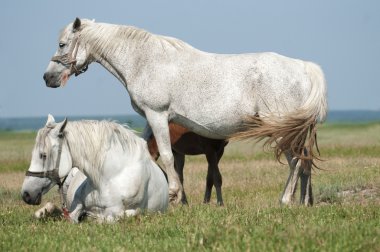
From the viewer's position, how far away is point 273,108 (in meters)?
9.67

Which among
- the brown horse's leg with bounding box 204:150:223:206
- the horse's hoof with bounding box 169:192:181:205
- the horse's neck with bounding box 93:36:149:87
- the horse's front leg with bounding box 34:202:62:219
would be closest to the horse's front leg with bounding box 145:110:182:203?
the horse's hoof with bounding box 169:192:181:205

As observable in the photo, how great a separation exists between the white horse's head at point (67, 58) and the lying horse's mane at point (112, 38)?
92 mm

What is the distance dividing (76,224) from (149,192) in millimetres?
924

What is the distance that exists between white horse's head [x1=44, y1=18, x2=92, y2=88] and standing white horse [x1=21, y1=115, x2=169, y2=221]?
2.16 meters

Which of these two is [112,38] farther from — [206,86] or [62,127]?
[62,127]

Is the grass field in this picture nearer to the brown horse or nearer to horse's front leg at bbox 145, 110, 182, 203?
horse's front leg at bbox 145, 110, 182, 203

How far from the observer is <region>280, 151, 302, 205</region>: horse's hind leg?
966cm

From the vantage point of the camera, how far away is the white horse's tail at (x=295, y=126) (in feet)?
30.8

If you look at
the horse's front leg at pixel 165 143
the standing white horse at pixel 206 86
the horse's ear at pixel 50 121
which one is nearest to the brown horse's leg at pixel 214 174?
the standing white horse at pixel 206 86

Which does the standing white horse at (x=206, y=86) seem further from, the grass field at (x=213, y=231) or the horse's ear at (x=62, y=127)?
the horse's ear at (x=62, y=127)

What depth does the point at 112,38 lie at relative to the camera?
1012cm

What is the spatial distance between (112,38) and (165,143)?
1.54m

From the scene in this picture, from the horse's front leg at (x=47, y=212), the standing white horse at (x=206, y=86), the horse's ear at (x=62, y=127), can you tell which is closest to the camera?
the horse's ear at (x=62, y=127)

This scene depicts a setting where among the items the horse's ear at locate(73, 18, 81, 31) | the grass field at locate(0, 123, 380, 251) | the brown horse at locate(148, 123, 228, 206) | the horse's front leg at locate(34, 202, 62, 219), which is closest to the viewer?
the grass field at locate(0, 123, 380, 251)
